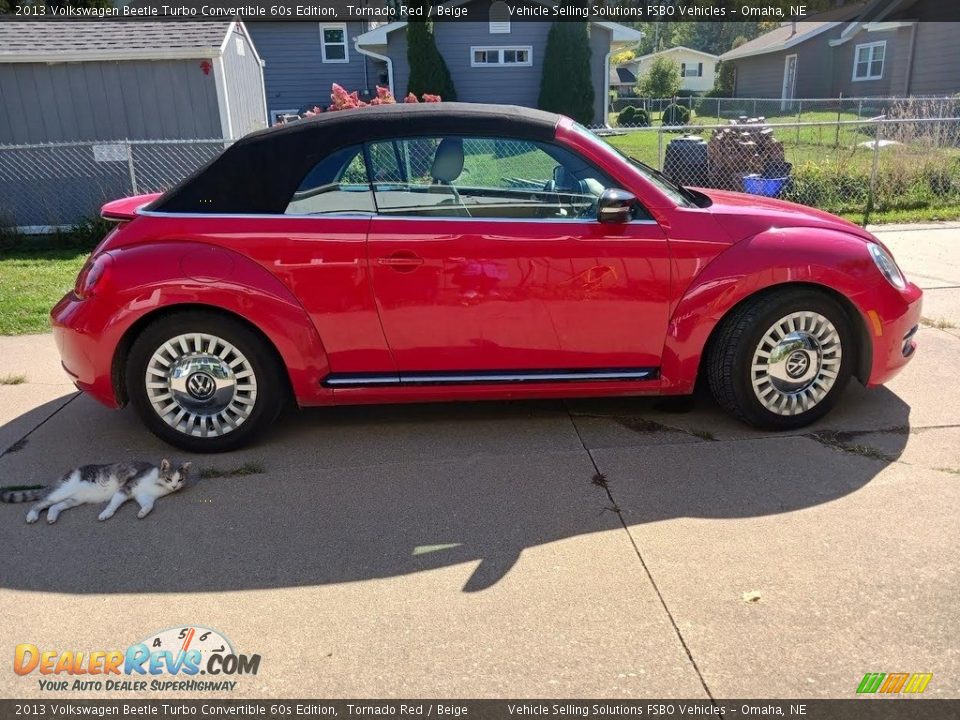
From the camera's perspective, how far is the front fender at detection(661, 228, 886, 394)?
3861mm

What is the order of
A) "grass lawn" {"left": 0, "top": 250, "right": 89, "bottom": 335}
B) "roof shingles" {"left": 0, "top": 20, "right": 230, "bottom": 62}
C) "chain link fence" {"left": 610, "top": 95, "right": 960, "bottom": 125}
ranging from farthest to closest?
"chain link fence" {"left": 610, "top": 95, "right": 960, "bottom": 125}
"roof shingles" {"left": 0, "top": 20, "right": 230, "bottom": 62}
"grass lawn" {"left": 0, "top": 250, "right": 89, "bottom": 335}

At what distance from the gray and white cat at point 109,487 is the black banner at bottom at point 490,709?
1277mm

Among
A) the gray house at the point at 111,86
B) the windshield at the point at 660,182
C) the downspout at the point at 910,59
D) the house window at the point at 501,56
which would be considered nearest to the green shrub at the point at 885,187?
the windshield at the point at 660,182

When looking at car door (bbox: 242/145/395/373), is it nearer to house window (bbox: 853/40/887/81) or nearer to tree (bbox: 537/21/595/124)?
tree (bbox: 537/21/595/124)

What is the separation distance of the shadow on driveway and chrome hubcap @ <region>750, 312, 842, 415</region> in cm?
22

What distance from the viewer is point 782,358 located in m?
3.98

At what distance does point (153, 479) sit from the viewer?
141 inches

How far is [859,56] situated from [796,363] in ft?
97.4

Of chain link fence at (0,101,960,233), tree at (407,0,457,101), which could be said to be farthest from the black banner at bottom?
tree at (407,0,457,101)

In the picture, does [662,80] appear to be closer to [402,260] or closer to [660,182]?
[660,182]

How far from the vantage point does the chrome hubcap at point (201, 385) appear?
153 inches

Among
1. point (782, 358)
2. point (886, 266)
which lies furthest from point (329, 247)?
point (886, 266)

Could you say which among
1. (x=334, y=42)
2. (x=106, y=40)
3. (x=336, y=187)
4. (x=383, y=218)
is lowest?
(x=383, y=218)

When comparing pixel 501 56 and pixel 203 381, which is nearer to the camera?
pixel 203 381
